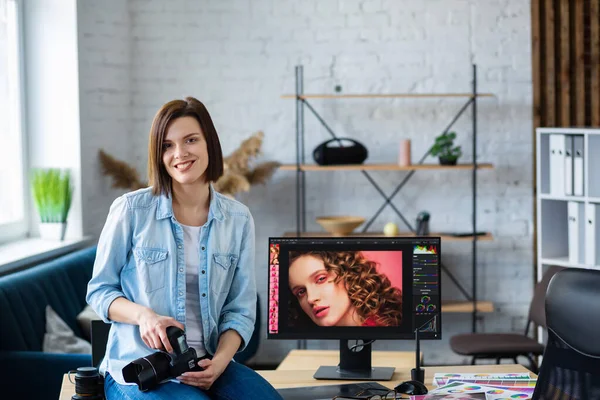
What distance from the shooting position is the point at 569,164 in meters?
4.59

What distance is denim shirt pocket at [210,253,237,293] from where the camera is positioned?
2.40 metres

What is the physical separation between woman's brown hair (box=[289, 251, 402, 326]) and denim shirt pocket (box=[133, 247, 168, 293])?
1.73 ft

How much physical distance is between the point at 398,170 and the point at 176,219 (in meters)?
3.06

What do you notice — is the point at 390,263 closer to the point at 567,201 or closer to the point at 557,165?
the point at 557,165

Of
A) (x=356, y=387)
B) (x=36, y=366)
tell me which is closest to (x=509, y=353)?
(x=356, y=387)

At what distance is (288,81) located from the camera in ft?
17.3

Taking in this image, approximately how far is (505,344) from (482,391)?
6.57 ft

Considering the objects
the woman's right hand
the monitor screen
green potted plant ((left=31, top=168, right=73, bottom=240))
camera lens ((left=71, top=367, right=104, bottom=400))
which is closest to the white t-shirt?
the woman's right hand

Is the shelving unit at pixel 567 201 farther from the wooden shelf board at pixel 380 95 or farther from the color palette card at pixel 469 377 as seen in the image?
the color palette card at pixel 469 377

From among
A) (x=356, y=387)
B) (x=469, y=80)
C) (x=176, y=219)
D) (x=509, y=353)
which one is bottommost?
(x=509, y=353)

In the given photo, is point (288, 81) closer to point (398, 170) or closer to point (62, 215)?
point (398, 170)

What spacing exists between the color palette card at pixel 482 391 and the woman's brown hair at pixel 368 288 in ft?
1.04

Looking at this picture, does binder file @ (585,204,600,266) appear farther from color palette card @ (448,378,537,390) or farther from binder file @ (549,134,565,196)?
color palette card @ (448,378,537,390)

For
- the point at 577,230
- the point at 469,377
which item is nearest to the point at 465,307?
the point at 577,230
